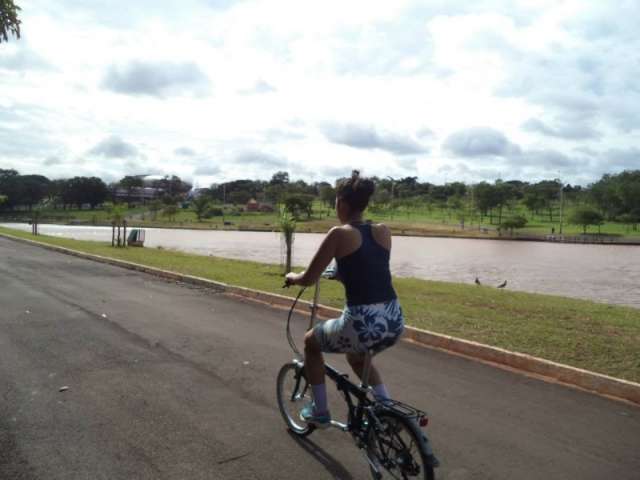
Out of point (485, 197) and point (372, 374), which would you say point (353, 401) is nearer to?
point (372, 374)

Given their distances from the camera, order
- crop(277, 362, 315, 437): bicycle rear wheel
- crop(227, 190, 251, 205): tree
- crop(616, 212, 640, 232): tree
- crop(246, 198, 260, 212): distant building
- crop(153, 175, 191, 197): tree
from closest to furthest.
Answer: crop(277, 362, 315, 437): bicycle rear wheel, crop(616, 212, 640, 232): tree, crop(246, 198, 260, 212): distant building, crop(227, 190, 251, 205): tree, crop(153, 175, 191, 197): tree

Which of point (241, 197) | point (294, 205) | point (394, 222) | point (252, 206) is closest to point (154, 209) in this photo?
point (252, 206)

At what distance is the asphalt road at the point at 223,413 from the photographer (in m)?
3.95

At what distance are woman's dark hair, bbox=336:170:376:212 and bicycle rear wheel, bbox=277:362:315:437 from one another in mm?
1408

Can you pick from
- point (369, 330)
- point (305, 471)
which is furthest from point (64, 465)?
point (369, 330)

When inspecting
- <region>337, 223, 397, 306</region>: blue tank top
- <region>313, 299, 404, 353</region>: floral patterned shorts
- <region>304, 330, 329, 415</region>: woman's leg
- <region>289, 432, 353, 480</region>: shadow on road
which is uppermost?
<region>337, 223, 397, 306</region>: blue tank top

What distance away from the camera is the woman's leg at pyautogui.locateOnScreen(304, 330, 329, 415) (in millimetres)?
3816

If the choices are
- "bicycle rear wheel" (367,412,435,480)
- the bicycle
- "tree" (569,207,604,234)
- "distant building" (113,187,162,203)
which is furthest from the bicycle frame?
"distant building" (113,187,162,203)

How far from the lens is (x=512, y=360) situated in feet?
22.2

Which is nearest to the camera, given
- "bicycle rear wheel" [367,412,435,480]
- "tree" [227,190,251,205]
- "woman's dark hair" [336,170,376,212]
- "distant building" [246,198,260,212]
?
"bicycle rear wheel" [367,412,435,480]

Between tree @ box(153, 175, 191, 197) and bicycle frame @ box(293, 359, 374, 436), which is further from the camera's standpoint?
tree @ box(153, 175, 191, 197)

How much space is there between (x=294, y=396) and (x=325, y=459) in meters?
0.61

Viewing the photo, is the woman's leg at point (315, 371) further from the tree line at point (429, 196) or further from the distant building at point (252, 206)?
the distant building at point (252, 206)

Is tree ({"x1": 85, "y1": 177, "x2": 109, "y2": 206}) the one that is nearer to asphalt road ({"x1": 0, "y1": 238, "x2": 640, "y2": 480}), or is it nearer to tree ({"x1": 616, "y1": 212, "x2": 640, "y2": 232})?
tree ({"x1": 616, "y1": 212, "x2": 640, "y2": 232})
